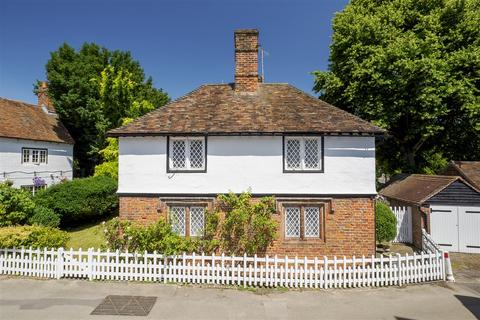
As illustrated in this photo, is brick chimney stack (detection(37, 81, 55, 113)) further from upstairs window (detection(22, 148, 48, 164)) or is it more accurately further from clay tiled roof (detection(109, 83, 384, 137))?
clay tiled roof (detection(109, 83, 384, 137))

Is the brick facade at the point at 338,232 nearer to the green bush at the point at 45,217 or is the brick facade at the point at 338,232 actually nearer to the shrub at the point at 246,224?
the shrub at the point at 246,224

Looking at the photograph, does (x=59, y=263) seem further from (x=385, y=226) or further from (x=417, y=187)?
(x=417, y=187)

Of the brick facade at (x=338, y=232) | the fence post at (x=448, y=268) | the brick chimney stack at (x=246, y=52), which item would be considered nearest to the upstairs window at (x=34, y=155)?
the brick chimney stack at (x=246, y=52)

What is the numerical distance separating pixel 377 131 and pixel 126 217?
34.6 feet

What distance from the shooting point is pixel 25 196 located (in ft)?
47.2

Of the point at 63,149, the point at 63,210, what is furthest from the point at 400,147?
the point at 63,149

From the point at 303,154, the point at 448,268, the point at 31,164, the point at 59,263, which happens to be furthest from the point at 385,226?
the point at 31,164

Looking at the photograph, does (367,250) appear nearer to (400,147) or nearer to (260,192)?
(260,192)

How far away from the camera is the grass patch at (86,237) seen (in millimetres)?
15066

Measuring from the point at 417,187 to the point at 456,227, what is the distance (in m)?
3.19

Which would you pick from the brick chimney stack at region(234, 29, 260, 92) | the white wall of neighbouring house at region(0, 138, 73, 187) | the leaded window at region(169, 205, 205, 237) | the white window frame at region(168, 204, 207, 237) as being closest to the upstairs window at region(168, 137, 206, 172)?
the white window frame at region(168, 204, 207, 237)

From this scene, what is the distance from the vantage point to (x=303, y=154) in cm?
1212

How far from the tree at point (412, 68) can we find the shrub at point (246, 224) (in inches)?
489

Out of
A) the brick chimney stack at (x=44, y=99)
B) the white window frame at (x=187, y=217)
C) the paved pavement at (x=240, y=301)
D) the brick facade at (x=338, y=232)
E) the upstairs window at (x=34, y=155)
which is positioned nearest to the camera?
the paved pavement at (x=240, y=301)
